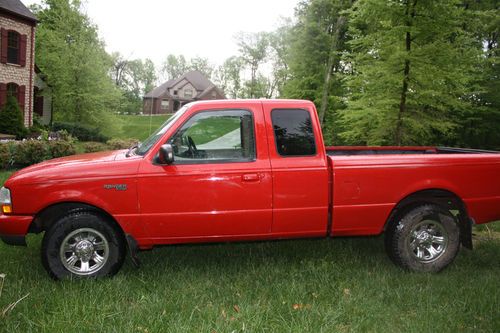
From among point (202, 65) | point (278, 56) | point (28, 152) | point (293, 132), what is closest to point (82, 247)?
point (293, 132)

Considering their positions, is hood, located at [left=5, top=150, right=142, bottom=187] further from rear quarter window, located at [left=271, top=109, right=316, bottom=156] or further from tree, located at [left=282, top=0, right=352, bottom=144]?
tree, located at [left=282, top=0, right=352, bottom=144]

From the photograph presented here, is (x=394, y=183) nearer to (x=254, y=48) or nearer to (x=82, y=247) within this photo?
(x=82, y=247)

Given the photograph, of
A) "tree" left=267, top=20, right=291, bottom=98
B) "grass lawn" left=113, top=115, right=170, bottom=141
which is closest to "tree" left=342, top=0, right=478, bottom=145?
"tree" left=267, top=20, right=291, bottom=98

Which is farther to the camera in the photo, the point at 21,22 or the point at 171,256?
the point at 21,22

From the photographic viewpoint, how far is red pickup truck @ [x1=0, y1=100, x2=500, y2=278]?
4.63 metres

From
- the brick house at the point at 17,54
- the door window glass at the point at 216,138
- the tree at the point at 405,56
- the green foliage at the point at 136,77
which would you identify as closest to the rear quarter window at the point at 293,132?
the door window glass at the point at 216,138

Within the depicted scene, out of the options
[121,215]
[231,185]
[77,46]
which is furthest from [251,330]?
[77,46]

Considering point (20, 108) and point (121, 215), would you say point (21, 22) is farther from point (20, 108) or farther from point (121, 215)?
point (121, 215)

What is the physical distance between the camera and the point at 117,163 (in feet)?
15.5

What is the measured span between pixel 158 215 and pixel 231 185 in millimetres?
866

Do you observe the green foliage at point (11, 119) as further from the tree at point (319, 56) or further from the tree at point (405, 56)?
the tree at point (405, 56)

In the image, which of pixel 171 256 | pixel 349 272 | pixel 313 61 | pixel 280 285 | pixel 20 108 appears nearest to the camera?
pixel 280 285

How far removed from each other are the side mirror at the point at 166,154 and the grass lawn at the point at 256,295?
133 cm

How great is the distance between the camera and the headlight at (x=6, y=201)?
4.62 meters
